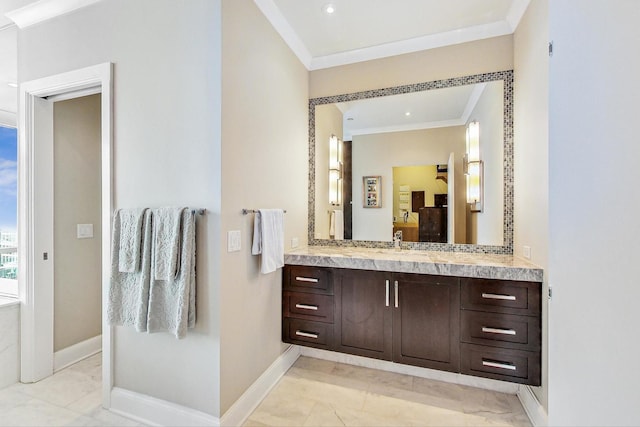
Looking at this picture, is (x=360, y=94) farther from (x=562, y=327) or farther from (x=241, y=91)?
(x=562, y=327)

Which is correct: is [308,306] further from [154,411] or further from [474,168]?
[474,168]

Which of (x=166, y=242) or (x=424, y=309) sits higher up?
(x=166, y=242)

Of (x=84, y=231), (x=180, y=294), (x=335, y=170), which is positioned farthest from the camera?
(x=335, y=170)

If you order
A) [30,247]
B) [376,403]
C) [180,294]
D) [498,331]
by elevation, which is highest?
[30,247]

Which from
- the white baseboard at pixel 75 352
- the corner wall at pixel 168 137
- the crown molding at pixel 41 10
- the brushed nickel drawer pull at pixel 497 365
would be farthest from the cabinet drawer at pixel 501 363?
the crown molding at pixel 41 10

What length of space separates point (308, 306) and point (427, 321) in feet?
2.99

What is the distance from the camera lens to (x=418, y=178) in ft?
8.47

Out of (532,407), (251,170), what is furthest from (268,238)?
(532,407)

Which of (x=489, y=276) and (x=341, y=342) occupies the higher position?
(x=489, y=276)

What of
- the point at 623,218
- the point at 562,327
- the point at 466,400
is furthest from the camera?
the point at 466,400

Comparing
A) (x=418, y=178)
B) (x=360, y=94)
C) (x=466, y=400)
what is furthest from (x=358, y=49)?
(x=466, y=400)

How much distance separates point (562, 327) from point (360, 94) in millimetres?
2318

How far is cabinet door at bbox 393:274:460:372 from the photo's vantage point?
1.91 meters

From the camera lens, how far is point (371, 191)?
2715 mm
